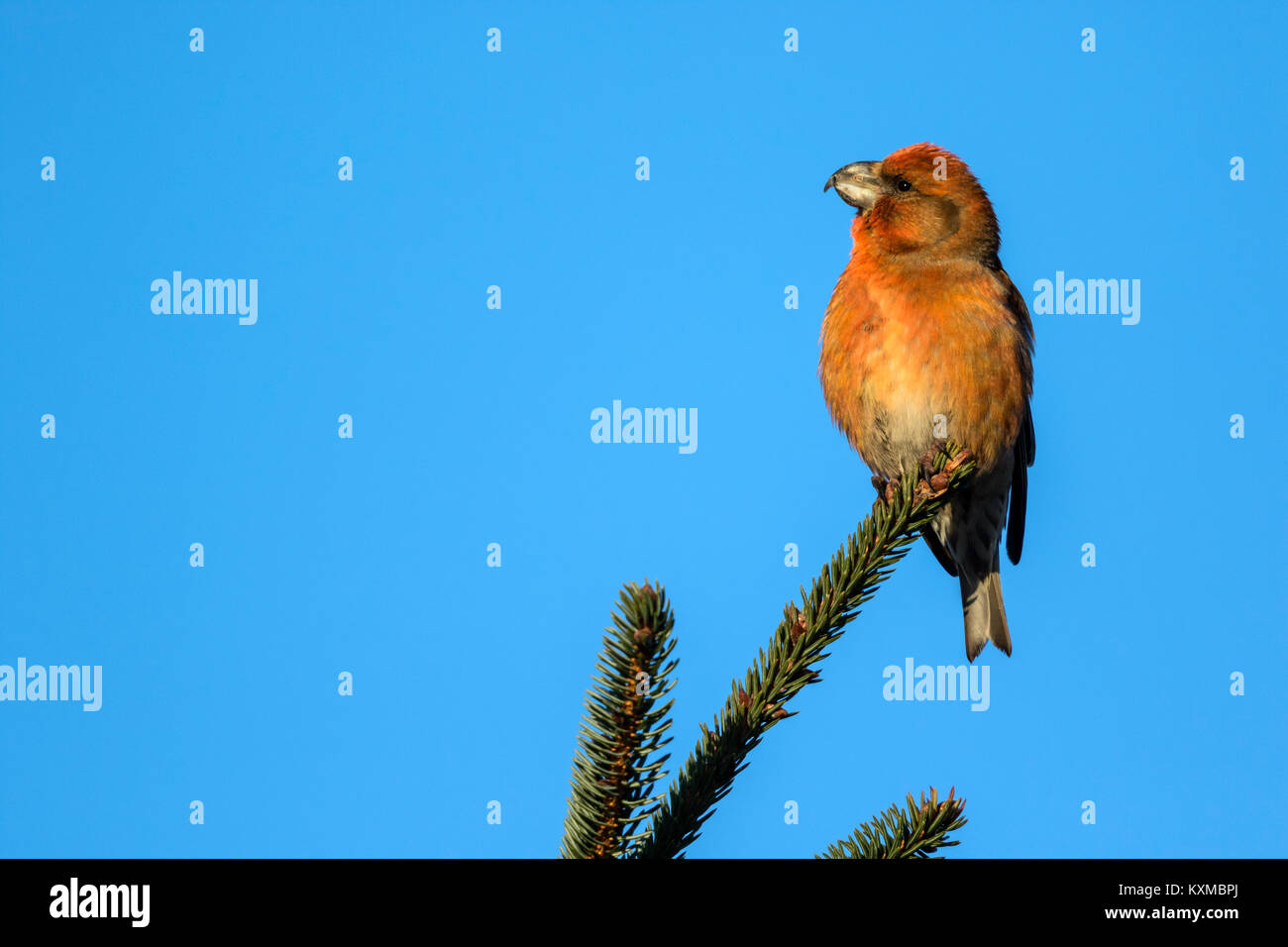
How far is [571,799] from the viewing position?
88.8 inches

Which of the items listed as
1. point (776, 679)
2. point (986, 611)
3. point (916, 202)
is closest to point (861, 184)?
point (916, 202)

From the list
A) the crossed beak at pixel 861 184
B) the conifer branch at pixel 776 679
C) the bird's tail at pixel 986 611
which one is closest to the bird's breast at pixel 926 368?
the crossed beak at pixel 861 184

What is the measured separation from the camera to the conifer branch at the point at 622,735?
2.18 meters

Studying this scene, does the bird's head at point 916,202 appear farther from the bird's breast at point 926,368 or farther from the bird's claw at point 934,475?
the bird's claw at point 934,475

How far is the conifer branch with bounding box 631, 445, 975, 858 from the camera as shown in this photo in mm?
2295

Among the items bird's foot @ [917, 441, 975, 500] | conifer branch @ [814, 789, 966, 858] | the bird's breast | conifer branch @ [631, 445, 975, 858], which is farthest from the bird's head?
conifer branch @ [814, 789, 966, 858]

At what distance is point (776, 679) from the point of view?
2.51 meters

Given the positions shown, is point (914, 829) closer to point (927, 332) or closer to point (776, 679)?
point (776, 679)

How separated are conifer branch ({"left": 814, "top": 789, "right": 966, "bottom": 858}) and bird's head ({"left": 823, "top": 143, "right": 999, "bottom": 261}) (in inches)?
172

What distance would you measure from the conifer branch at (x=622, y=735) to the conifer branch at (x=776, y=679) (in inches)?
3.3

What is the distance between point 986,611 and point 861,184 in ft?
9.01
